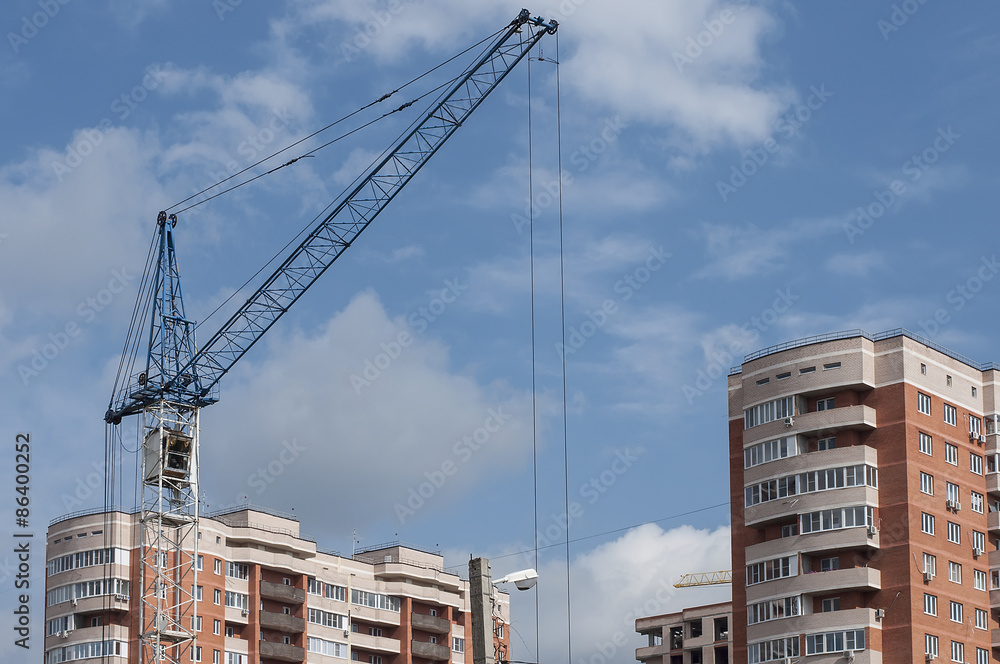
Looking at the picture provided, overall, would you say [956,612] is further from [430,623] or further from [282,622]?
[430,623]

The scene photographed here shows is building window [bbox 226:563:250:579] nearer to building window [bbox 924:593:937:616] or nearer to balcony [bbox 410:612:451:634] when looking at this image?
balcony [bbox 410:612:451:634]

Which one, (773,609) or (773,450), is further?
(773,450)

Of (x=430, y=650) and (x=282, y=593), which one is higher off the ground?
(x=282, y=593)

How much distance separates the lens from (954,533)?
4727 inches

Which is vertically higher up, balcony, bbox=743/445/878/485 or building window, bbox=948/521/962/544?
balcony, bbox=743/445/878/485

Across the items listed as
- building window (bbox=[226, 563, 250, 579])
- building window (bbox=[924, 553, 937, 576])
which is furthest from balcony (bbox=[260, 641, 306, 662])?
building window (bbox=[924, 553, 937, 576])

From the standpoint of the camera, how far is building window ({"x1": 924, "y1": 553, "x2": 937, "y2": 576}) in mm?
116375

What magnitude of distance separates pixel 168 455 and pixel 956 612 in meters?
61.9

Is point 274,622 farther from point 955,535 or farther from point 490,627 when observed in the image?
point 490,627

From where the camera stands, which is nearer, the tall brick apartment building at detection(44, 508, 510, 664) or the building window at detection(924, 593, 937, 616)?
the building window at detection(924, 593, 937, 616)

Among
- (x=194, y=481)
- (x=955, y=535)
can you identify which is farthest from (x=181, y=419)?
(x=955, y=535)

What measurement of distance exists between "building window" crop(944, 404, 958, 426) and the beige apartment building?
169 feet

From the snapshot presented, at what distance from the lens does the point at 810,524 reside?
118 meters

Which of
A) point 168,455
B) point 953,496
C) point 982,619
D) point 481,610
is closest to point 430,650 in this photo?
point 168,455
